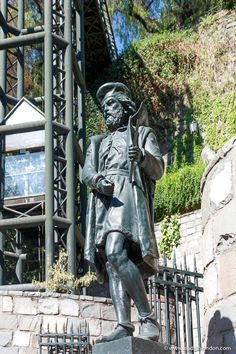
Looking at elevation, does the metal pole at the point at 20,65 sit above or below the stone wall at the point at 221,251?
above

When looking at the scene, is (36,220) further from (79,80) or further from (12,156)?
(79,80)

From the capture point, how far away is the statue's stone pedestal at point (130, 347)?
390 cm

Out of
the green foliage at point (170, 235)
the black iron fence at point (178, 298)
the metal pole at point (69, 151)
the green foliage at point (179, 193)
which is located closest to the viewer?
the black iron fence at point (178, 298)

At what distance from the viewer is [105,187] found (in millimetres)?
4418

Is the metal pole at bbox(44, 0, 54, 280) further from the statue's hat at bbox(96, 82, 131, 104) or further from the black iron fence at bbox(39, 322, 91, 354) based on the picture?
the statue's hat at bbox(96, 82, 131, 104)

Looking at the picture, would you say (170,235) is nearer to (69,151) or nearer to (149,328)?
Answer: (69,151)

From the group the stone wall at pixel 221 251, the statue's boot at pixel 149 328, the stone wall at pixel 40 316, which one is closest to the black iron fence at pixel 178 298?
the stone wall at pixel 221 251

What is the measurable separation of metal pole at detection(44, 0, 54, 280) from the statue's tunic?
24.2ft

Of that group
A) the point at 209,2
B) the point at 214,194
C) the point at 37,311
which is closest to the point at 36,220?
the point at 37,311

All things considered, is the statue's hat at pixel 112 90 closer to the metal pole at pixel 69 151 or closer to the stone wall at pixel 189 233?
the metal pole at pixel 69 151

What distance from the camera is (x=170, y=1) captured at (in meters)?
22.4

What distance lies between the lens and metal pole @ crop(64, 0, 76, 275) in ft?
42.3

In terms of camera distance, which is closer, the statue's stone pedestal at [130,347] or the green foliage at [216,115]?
the statue's stone pedestal at [130,347]

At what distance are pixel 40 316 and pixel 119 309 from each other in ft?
17.5
